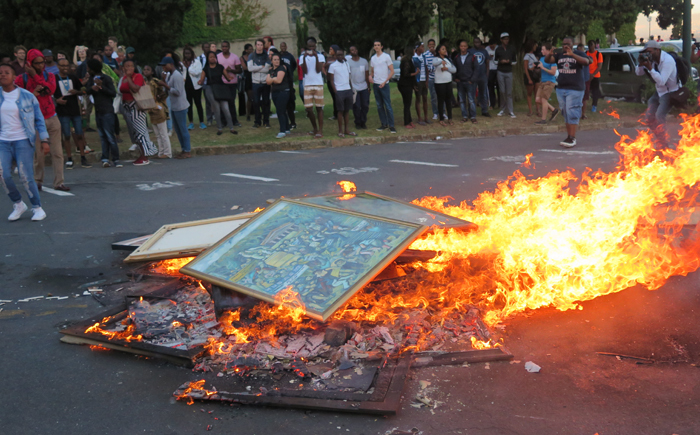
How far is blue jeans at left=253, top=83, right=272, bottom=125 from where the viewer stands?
14789mm

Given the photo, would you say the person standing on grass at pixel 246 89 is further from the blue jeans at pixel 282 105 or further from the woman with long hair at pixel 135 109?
the woman with long hair at pixel 135 109

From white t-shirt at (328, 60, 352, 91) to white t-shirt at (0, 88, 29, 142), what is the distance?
7084 mm

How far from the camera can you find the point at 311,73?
13.7 meters

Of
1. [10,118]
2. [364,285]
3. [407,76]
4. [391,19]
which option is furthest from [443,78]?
[364,285]

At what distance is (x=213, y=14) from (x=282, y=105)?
2404 cm

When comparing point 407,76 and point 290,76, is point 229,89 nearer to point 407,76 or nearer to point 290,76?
point 290,76

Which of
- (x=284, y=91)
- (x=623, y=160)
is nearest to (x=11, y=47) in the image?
(x=284, y=91)

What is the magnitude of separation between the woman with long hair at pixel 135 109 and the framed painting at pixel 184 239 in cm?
594

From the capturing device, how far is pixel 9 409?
377 cm

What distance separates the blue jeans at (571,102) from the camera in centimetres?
1145

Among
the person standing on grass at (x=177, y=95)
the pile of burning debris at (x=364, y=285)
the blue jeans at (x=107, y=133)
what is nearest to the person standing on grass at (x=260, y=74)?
the person standing on grass at (x=177, y=95)

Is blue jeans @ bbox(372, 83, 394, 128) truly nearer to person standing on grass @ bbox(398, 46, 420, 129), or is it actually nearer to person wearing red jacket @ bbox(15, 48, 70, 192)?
person standing on grass @ bbox(398, 46, 420, 129)

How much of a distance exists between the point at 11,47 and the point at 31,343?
2440 centimetres

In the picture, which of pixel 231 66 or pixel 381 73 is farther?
pixel 231 66
